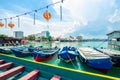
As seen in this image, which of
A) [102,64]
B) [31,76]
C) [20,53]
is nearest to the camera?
[31,76]

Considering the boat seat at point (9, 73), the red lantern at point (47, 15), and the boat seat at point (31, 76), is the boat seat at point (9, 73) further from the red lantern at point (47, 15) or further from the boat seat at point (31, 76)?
the red lantern at point (47, 15)

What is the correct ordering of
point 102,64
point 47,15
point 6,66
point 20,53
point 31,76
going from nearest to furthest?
1. point 31,76
2. point 6,66
3. point 102,64
4. point 47,15
5. point 20,53

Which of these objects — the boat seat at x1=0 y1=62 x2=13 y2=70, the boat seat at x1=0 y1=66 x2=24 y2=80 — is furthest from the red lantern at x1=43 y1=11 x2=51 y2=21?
the boat seat at x1=0 y1=66 x2=24 y2=80

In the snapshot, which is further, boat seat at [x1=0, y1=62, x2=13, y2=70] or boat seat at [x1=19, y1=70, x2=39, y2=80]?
boat seat at [x1=0, y1=62, x2=13, y2=70]

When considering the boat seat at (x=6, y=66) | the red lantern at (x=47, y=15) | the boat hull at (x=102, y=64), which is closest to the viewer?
the boat seat at (x=6, y=66)

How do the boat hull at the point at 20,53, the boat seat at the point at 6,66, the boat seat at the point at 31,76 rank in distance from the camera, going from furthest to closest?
the boat hull at the point at 20,53, the boat seat at the point at 6,66, the boat seat at the point at 31,76

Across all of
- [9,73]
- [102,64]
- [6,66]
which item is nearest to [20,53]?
[102,64]

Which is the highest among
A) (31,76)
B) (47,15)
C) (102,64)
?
(47,15)

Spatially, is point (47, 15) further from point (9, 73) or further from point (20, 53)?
point (20, 53)

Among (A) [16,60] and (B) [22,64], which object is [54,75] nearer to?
(B) [22,64]

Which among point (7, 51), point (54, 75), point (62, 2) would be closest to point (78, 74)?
point (54, 75)

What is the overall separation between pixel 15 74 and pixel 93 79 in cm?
136

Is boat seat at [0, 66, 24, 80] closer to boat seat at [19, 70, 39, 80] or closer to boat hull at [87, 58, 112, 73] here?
boat seat at [19, 70, 39, 80]

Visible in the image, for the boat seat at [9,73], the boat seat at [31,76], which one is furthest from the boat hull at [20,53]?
the boat seat at [31,76]
